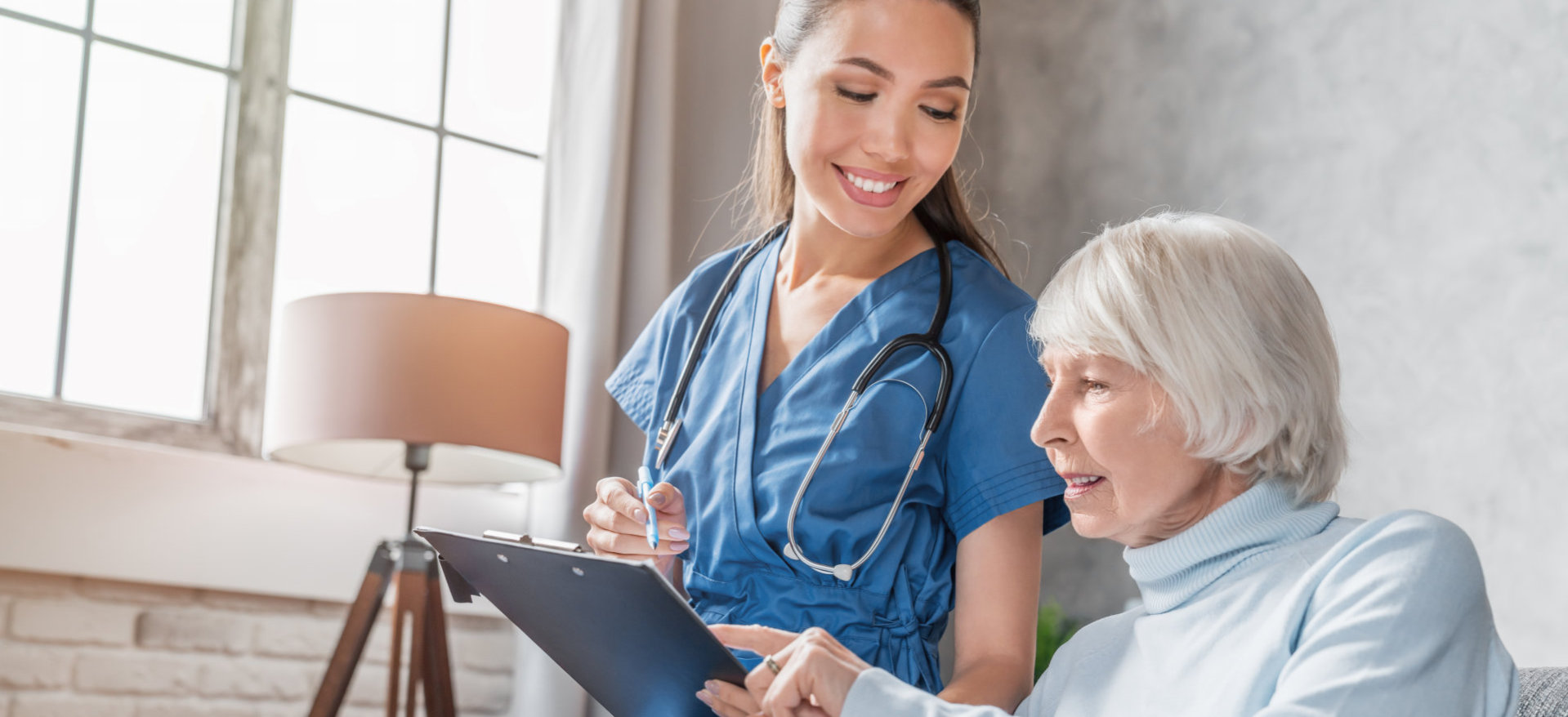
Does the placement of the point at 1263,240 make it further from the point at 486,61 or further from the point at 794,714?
the point at 486,61

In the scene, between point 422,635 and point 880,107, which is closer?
point 880,107

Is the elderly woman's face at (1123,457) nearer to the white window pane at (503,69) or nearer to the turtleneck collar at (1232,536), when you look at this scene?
the turtleneck collar at (1232,536)

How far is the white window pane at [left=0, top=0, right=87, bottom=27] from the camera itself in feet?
8.10

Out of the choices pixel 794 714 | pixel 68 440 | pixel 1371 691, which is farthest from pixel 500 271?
pixel 1371 691

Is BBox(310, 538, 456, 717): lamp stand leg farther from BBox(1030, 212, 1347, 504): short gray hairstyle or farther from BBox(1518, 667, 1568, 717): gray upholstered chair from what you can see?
BBox(1518, 667, 1568, 717): gray upholstered chair

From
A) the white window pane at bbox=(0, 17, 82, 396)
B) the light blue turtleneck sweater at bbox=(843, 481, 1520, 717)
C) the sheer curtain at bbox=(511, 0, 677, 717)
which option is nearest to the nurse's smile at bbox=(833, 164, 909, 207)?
the light blue turtleneck sweater at bbox=(843, 481, 1520, 717)

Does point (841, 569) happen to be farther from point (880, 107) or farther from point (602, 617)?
point (880, 107)

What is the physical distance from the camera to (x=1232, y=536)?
40.9 inches

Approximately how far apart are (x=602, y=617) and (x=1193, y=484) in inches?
19.7

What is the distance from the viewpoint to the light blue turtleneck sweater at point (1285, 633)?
2.73 feet

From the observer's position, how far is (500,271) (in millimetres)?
3160

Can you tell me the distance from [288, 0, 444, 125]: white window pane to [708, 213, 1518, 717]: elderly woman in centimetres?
220

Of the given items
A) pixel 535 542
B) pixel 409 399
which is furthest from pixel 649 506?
pixel 409 399

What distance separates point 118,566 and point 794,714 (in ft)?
5.55
